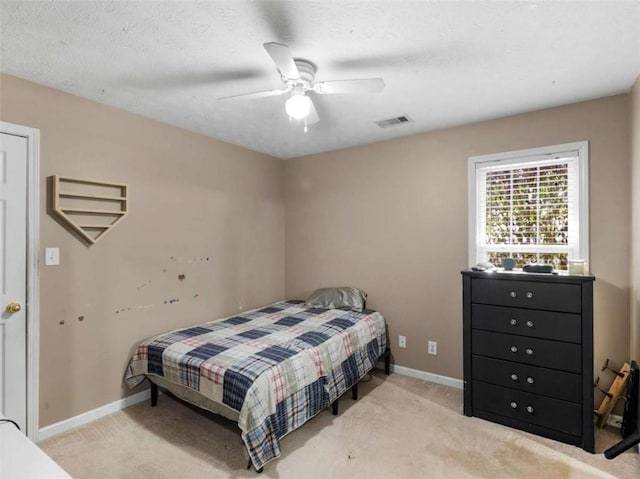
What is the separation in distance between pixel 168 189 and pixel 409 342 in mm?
2790

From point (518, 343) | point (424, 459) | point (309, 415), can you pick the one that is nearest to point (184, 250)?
point (309, 415)

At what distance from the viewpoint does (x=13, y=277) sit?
7.40 feet

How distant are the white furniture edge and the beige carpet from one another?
6 centimetres

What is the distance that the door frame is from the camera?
2305 millimetres

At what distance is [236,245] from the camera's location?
381 cm

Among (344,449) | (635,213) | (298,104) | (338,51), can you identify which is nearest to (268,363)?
(344,449)

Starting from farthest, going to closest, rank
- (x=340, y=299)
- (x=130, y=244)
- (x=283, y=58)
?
(x=340, y=299)
(x=130, y=244)
(x=283, y=58)

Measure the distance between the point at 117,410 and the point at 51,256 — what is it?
1.34m

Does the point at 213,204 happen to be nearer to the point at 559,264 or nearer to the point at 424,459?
the point at 424,459

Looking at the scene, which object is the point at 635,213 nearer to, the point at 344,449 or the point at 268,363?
the point at 344,449

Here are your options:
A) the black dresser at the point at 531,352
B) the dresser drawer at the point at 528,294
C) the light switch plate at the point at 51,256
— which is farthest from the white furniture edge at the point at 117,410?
the light switch plate at the point at 51,256

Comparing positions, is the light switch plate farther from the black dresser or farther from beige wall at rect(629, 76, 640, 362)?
beige wall at rect(629, 76, 640, 362)

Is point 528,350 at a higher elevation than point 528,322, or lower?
lower

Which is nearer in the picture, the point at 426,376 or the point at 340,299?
the point at 426,376
